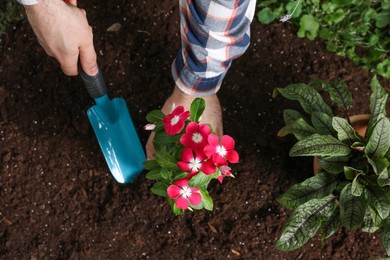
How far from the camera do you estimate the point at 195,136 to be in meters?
1.39

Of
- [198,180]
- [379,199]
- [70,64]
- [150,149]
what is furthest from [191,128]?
[379,199]

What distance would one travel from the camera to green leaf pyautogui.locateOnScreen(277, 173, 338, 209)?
5.30 feet

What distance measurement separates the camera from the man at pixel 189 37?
1337 mm

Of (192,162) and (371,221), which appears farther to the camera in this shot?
(371,221)

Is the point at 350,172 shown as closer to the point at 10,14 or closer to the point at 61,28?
the point at 61,28

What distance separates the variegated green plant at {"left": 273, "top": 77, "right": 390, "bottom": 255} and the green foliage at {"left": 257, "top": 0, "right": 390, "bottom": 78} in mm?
369

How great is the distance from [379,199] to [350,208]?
84mm

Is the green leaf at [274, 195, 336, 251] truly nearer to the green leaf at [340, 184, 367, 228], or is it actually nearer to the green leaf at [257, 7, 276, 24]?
the green leaf at [340, 184, 367, 228]

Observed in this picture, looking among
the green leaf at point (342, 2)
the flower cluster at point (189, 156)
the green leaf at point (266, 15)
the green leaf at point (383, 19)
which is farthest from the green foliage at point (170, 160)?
the green leaf at point (383, 19)

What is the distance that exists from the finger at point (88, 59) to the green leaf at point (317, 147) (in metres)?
0.61

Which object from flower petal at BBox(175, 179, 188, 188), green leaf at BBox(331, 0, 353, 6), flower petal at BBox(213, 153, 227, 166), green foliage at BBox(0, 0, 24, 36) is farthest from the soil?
flower petal at BBox(213, 153, 227, 166)

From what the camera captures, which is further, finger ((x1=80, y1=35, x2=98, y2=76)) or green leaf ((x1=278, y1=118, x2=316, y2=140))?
green leaf ((x1=278, y1=118, x2=316, y2=140))

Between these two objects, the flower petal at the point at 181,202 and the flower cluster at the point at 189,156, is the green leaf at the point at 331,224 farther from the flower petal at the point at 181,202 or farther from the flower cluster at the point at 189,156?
the flower petal at the point at 181,202

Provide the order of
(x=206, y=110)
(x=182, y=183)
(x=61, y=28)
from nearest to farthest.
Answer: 1. (x=61, y=28)
2. (x=182, y=183)
3. (x=206, y=110)
